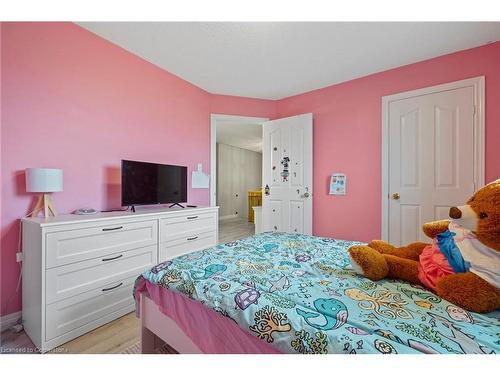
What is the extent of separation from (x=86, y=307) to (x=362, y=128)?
322 centimetres

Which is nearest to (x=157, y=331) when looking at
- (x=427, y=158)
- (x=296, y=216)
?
(x=296, y=216)

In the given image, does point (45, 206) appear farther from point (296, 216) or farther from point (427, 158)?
point (427, 158)

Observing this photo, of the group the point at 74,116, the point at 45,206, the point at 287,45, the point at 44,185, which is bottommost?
the point at 45,206

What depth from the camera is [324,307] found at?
0.83 meters

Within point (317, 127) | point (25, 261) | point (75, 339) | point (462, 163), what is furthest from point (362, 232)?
point (25, 261)

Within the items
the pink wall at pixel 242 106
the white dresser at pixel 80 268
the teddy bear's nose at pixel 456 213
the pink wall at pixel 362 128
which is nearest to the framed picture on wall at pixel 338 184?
the pink wall at pixel 362 128

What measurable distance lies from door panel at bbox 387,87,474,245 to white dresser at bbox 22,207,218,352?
2.59 meters

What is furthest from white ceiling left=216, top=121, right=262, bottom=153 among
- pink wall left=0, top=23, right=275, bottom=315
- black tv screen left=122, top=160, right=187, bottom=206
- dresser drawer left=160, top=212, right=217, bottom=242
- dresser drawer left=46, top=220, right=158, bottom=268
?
dresser drawer left=46, top=220, right=158, bottom=268

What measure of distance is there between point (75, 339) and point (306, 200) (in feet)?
8.78

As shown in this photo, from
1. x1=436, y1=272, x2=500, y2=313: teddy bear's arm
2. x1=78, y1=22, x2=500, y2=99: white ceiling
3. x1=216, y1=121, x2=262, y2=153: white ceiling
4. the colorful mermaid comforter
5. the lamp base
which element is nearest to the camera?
the colorful mermaid comforter

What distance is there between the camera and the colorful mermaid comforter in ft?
2.16

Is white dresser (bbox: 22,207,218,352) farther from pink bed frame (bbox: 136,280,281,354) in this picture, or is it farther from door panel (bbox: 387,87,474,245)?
door panel (bbox: 387,87,474,245)

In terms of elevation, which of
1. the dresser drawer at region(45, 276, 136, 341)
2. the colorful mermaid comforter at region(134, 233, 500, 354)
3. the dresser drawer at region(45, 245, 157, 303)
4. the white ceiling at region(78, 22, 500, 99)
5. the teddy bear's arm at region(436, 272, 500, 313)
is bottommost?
the dresser drawer at region(45, 276, 136, 341)

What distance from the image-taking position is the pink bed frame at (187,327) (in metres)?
0.84
